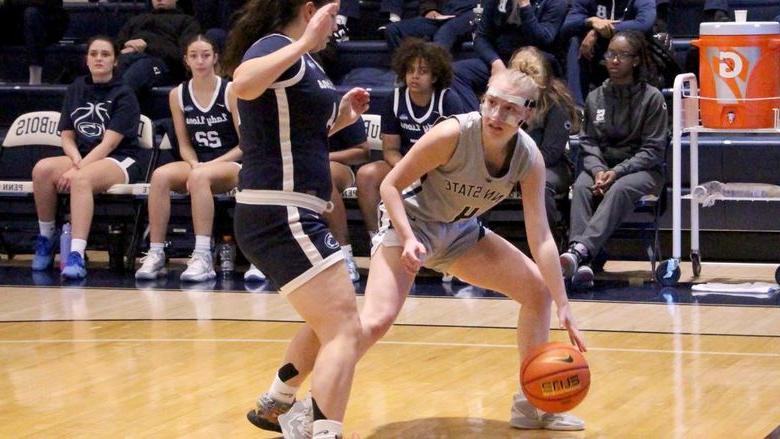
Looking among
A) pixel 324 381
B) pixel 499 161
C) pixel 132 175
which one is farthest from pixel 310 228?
pixel 132 175

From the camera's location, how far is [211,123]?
28.6ft

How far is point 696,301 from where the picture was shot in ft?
24.3

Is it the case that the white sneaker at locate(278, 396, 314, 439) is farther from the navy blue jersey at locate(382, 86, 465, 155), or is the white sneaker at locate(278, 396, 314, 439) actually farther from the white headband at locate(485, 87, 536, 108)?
the navy blue jersey at locate(382, 86, 465, 155)

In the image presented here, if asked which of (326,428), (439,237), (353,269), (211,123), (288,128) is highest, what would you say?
(288,128)

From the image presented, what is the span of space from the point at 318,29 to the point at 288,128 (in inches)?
14.5

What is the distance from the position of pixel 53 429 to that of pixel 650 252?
4.54 metres

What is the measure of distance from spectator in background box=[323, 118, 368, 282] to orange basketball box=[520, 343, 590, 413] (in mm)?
3860

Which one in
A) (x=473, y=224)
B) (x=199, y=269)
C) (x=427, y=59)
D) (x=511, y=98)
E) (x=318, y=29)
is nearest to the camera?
→ (x=318, y=29)

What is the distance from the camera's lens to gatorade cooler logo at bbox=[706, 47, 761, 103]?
7.67 m

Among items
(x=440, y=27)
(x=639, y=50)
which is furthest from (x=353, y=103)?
(x=440, y=27)

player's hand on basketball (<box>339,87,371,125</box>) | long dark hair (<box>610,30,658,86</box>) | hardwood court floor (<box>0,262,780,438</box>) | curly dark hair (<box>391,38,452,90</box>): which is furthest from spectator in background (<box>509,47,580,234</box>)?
player's hand on basketball (<box>339,87,371,125</box>)

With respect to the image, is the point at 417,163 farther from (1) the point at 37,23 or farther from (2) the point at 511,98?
(1) the point at 37,23

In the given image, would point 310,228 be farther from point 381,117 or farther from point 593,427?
point 381,117

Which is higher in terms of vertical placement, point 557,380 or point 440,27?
point 440,27
